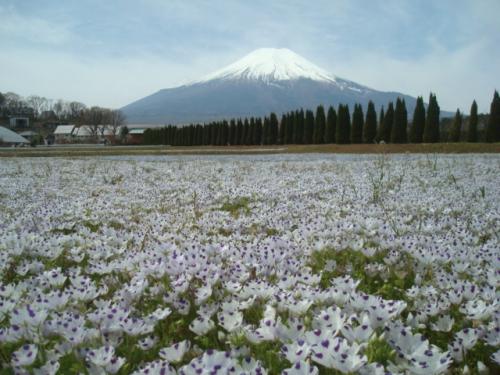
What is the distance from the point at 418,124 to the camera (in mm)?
38500

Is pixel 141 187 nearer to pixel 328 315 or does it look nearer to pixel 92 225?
pixel 92 225

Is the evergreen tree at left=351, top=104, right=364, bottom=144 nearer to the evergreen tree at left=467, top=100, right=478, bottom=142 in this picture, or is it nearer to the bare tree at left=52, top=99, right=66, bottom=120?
the evergreen tree at left=467, top=100, right=478, bottom=142

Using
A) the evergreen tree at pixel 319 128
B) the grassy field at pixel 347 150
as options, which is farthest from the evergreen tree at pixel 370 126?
the grassy field at pixel 347 150

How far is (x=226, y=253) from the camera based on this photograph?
11.0 ft

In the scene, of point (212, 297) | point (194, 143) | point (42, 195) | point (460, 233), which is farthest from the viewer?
point (194, 143)

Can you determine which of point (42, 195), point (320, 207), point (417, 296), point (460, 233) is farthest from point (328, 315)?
Answer: point (42, 195)

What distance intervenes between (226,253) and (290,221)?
1738 mm

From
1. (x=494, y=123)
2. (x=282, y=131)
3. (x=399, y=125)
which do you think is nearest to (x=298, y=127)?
(x=282, y=131)

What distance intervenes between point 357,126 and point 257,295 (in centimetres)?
4181

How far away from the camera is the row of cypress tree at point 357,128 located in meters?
37.4

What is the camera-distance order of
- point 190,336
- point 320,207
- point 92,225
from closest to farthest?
1. point 190,336
2. point 92,225
3. point 320,207

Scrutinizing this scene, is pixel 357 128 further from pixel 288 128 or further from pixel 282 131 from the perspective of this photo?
pixel 282 131

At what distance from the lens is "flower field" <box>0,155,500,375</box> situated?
168 cm

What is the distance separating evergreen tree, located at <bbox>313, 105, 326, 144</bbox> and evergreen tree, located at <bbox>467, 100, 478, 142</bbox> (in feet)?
45.0
